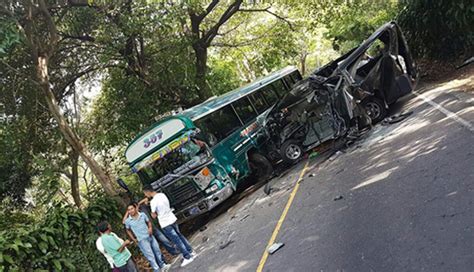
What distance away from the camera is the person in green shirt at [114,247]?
7277mm

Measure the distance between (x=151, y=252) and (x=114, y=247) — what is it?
0.98 m

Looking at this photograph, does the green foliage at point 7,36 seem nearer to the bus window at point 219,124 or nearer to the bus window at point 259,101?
the bus window at point 219,124

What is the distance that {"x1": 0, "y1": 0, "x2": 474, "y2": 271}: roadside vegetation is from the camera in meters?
9.22

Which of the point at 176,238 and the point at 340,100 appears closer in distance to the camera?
the point at 176,238

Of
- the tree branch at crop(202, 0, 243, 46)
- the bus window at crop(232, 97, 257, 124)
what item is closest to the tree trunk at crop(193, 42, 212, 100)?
the tree branch at crop(202, 0, 243, 46)

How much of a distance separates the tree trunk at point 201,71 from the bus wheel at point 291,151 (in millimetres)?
7168

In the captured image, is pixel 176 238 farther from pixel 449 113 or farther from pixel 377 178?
pixel 449 113

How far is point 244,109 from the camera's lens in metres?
12.8

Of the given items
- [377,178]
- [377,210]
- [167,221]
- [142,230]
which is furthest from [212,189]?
[377,210]

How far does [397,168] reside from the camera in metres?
7.64

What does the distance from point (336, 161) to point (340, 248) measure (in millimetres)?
4933

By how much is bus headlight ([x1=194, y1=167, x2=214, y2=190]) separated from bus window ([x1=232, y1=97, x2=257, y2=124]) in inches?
114

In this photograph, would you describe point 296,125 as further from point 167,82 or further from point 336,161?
point 167,82

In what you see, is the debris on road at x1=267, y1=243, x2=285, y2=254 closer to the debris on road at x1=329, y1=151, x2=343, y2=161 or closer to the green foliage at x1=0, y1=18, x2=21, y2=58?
the debris on road at x1=329, y1=151, x2=343, y2=161
